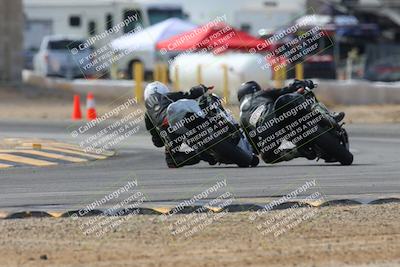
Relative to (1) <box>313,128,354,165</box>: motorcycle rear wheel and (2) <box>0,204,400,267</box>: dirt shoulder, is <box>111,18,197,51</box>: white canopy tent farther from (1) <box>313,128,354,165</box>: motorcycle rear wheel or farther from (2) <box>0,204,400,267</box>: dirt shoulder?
(2) <box>0,204,400,267</box>: dirt shoulder

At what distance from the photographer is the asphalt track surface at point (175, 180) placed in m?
12.1

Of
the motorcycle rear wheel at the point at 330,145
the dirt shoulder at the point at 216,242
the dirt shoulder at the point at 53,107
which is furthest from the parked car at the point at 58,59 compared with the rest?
the dirt shoulder at the point at 216,242

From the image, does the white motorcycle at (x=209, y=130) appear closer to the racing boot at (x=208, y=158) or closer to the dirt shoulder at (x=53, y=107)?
the racing boot at (x=208, y=158)

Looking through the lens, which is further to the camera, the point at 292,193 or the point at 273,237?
the point at 292,193

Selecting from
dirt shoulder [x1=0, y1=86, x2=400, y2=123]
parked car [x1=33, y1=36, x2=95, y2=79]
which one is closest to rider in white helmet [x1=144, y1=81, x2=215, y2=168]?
dirt shoulder [x1=0, y1=86, x2=400, y2=123]

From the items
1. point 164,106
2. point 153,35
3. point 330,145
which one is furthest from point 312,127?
point 153,35

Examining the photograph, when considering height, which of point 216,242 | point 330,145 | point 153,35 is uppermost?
point 216,242

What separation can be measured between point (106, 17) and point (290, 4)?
743 centimetres

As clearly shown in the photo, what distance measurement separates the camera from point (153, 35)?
40406 millimetres

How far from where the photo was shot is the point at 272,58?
33875 millimetres

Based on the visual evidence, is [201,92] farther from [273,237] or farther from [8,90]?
[8,90]

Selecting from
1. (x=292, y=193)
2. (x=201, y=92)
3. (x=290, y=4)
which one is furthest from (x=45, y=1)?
(x=292, y=193)

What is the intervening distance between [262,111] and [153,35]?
992 inches

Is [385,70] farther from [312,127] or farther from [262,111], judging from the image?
[312,127]
